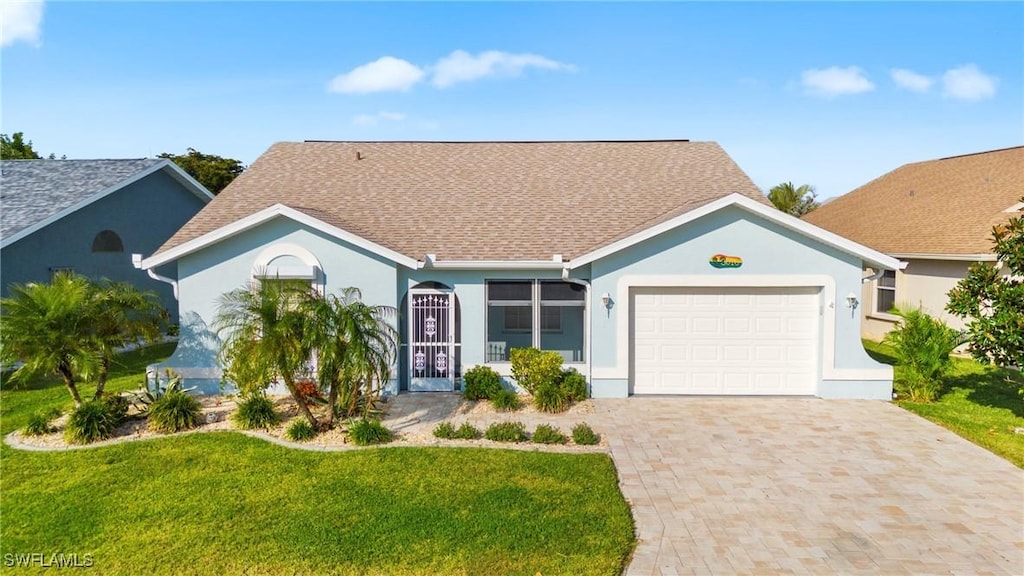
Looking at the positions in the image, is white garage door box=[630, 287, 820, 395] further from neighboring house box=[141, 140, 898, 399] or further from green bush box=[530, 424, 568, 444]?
green bush box=[530, 424, 568, 444]

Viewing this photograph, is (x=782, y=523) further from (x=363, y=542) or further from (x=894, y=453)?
(x=363, y=542)

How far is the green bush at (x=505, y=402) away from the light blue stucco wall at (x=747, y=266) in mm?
1965

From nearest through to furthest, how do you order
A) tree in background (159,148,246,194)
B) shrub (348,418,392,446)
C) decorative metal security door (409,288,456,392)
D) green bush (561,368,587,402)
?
shrub (348,418,392,446), green bush (561,368,587,402), decorative metal security door (409,288,456,392), tree in background (159,148,246,194)

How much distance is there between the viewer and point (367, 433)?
32.1 ft

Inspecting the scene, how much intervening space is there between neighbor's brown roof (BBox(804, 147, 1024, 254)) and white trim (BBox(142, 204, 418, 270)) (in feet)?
52.9

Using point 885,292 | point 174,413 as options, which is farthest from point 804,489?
point 885,292

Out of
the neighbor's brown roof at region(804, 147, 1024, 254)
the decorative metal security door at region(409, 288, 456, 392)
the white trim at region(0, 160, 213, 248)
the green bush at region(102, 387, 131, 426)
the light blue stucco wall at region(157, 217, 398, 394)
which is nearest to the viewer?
the green bush at region(102, 387, 131, 426)

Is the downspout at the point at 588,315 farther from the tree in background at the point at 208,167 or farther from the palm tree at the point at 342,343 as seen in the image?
the tree in background at the point at 208,167

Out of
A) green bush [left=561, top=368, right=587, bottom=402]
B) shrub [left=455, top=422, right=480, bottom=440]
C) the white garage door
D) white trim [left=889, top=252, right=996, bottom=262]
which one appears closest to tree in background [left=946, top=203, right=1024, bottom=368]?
the white garage door

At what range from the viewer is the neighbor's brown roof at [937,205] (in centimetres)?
1802

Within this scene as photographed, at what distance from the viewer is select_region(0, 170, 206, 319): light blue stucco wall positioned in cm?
1608

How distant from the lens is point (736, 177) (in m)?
16.7

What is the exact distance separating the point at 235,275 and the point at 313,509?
7397 mm

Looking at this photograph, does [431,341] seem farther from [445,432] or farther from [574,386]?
[445,432]
